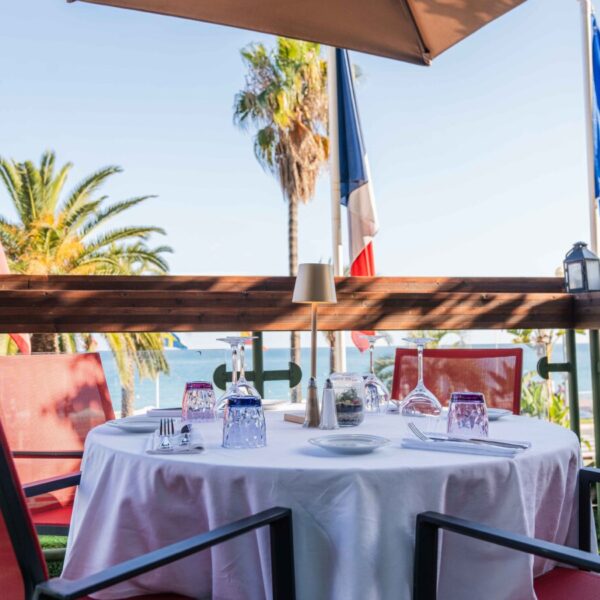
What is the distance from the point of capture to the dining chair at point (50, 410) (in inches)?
92.7

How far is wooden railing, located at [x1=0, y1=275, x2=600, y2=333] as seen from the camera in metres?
2.84

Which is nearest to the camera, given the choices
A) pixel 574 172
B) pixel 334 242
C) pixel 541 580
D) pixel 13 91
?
pixel 541 580

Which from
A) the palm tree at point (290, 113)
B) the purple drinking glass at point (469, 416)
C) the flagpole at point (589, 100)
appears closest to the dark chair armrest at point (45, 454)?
the purple drinking glass at point (469, 416)

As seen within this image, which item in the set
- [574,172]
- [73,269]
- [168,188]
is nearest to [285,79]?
[73,269]

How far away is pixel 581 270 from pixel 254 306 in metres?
1.88

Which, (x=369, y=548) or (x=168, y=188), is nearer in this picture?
(x=369, y=548)

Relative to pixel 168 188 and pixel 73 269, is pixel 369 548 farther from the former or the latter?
pixel 168 188

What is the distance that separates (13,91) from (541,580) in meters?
37.3

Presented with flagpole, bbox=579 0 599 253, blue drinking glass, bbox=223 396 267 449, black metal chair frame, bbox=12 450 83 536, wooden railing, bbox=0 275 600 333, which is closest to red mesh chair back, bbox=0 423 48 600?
blue drinking glass, bbox=223 396 267 449

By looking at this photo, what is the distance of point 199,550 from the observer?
123 cm

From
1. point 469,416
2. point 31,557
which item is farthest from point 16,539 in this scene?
point 469,416

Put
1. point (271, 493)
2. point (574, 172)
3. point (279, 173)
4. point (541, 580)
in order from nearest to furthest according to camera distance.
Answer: point (271, 493), point (541, 580), point (279, 173), point (574, 172)

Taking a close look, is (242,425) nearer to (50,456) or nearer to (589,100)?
(50,456)

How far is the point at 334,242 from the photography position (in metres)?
6.26
